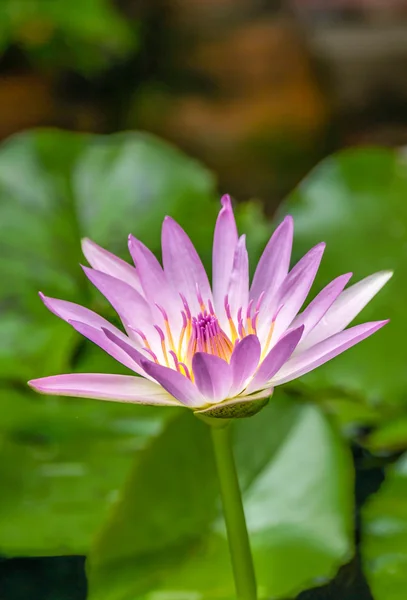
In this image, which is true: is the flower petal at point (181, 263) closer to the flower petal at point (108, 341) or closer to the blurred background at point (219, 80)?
the flower petal at point (108, 341)

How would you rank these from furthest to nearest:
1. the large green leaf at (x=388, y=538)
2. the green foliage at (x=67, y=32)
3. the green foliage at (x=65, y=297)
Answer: the green foliage at (x=67, y=32)
the green foliage at (x=65, y=297)
the large green leaf at (x=388, y=538)

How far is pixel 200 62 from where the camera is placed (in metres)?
2.81

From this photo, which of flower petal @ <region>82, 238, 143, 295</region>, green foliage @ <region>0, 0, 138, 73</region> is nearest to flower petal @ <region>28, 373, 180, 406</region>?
flower petal @ <region>82, 238, 143, 295</region>

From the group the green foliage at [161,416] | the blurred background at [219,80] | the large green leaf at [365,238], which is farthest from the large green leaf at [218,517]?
the blurred background at [219,80]

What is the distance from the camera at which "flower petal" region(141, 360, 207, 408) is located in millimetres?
537

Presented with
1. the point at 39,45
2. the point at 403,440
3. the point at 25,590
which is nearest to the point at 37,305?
the point at 25,590

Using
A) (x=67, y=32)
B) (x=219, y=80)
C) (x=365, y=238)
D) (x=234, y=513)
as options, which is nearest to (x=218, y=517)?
(x=234, y=513)

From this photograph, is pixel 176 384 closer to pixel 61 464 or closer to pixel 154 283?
pixel 154 283

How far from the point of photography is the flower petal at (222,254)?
692 mm

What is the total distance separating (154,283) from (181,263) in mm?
40

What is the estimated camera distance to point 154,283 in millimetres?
675

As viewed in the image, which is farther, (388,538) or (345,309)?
(388,538)

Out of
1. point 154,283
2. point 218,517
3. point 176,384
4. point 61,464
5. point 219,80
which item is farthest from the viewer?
→ point 219,80

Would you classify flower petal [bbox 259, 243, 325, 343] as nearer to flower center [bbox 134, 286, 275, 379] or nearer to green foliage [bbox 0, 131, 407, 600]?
flower center [bbox 134, 286, 275, 379]
